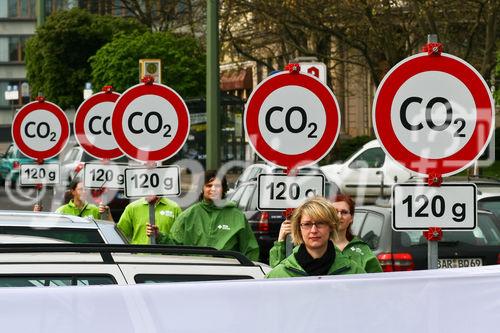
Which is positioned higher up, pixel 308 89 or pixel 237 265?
pixel 308 89

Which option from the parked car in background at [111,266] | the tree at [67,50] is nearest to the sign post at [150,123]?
the parked car in background at [111,266]

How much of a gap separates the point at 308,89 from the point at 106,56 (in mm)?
39335

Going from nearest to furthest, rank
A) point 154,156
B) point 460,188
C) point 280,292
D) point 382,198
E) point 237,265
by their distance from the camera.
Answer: point 280,292
point 237,265
point 460,188
point 154,156
point 382,198

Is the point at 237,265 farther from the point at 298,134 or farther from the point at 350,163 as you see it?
the point at 350,163

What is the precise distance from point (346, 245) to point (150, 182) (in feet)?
A: 11.9

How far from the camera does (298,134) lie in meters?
9.23

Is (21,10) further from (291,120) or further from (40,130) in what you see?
(291,120)

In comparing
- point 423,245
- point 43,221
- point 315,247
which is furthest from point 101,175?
point 315,247

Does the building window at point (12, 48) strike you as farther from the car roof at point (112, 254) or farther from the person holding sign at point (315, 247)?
the car roof at point (112, 254)

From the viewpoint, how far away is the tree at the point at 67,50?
205 ft

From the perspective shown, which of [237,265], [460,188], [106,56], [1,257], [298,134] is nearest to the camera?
[1,257]

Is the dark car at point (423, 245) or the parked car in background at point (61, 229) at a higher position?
the parked car in background at point (61, 229)

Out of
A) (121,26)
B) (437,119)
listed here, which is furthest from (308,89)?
(121,26)

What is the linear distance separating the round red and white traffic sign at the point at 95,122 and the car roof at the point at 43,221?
5.27 m
